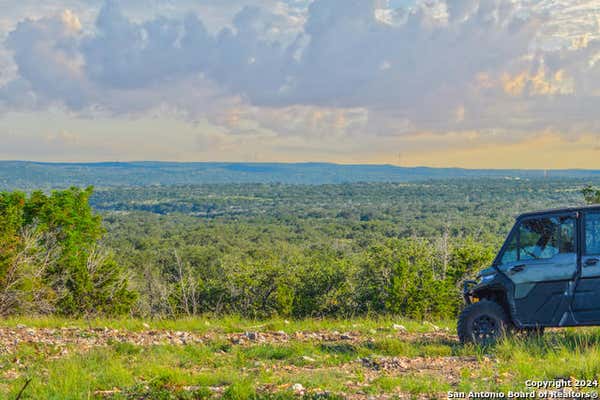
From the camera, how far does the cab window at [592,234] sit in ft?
25.7

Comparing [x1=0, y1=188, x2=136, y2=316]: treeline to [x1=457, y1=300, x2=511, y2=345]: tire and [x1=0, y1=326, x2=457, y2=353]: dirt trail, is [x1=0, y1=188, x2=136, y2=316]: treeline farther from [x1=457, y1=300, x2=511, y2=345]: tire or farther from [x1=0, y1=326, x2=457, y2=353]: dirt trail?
[x1=457, y1=300, x2=511, y2=345]: tire

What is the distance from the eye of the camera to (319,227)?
5276 inches

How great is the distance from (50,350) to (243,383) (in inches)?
151

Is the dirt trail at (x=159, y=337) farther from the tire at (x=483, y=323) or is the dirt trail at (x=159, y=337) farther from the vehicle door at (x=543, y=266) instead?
the vehicle door at (x=543, y=266)

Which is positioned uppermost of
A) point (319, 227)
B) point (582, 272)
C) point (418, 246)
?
A: point (582, 272)

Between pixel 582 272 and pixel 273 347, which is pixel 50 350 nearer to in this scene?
pixel 273 347

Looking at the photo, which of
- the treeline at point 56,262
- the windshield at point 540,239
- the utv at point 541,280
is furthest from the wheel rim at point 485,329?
the treeline at point 56,262

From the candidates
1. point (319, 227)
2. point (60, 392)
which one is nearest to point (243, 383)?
point (60, 392)

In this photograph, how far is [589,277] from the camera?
7.79 meters

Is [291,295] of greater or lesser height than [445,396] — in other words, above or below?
below

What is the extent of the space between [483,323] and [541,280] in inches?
42.4

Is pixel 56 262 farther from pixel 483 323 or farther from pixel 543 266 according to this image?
pixel 543 266

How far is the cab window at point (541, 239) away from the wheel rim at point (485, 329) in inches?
36.4

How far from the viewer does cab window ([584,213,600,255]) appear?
25.7 feet
